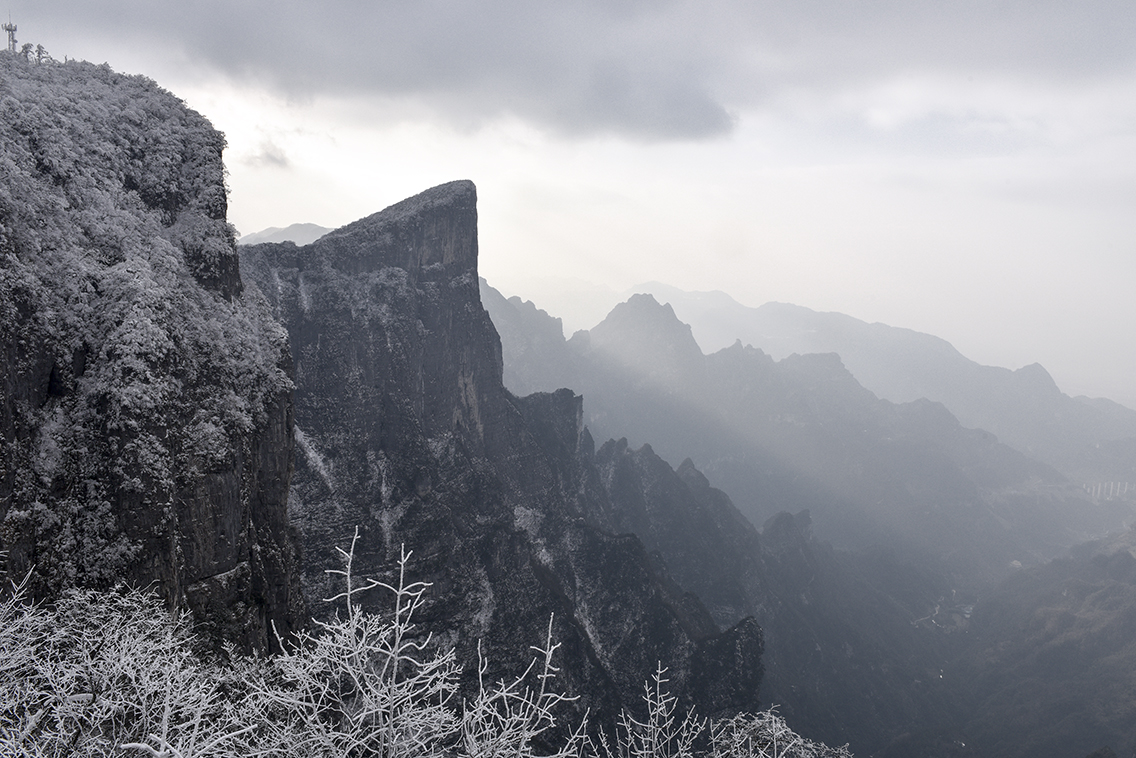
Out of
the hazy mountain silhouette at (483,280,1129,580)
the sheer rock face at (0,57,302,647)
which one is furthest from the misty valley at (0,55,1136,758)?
the hazy mountain silhouette at (483,280,1129,580)

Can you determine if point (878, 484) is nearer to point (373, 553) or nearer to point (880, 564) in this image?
point (880, 564)

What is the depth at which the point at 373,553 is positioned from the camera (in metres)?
48.2

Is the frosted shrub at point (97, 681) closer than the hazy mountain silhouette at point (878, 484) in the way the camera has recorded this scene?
Yes

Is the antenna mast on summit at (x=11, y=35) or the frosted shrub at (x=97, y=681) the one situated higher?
the antenna mast on summit at (x=11, y=35)

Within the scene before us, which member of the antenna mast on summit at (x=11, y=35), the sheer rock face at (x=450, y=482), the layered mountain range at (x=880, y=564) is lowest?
the layered mountain range at (x=880, y=564)

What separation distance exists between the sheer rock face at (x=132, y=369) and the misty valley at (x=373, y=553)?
0.11 metres

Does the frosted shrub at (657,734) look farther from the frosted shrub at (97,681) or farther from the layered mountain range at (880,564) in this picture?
the layered mountain range at (880,564)

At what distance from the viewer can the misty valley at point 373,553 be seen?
14164mm

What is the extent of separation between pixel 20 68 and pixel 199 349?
1609 centimetres

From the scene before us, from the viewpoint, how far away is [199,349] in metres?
24.6

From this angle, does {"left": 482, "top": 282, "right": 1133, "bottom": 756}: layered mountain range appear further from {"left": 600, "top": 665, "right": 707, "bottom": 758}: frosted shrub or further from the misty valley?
{"left": 600, "top": 665, "right": 707, "bottom": 758}: frosted shrub

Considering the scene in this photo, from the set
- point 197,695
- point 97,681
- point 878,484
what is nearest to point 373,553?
point 97,681

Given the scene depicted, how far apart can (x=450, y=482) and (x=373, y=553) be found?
14.5 meters

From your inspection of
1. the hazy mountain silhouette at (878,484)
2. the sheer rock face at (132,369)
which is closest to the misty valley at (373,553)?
the sheer rock face at (132,369)
